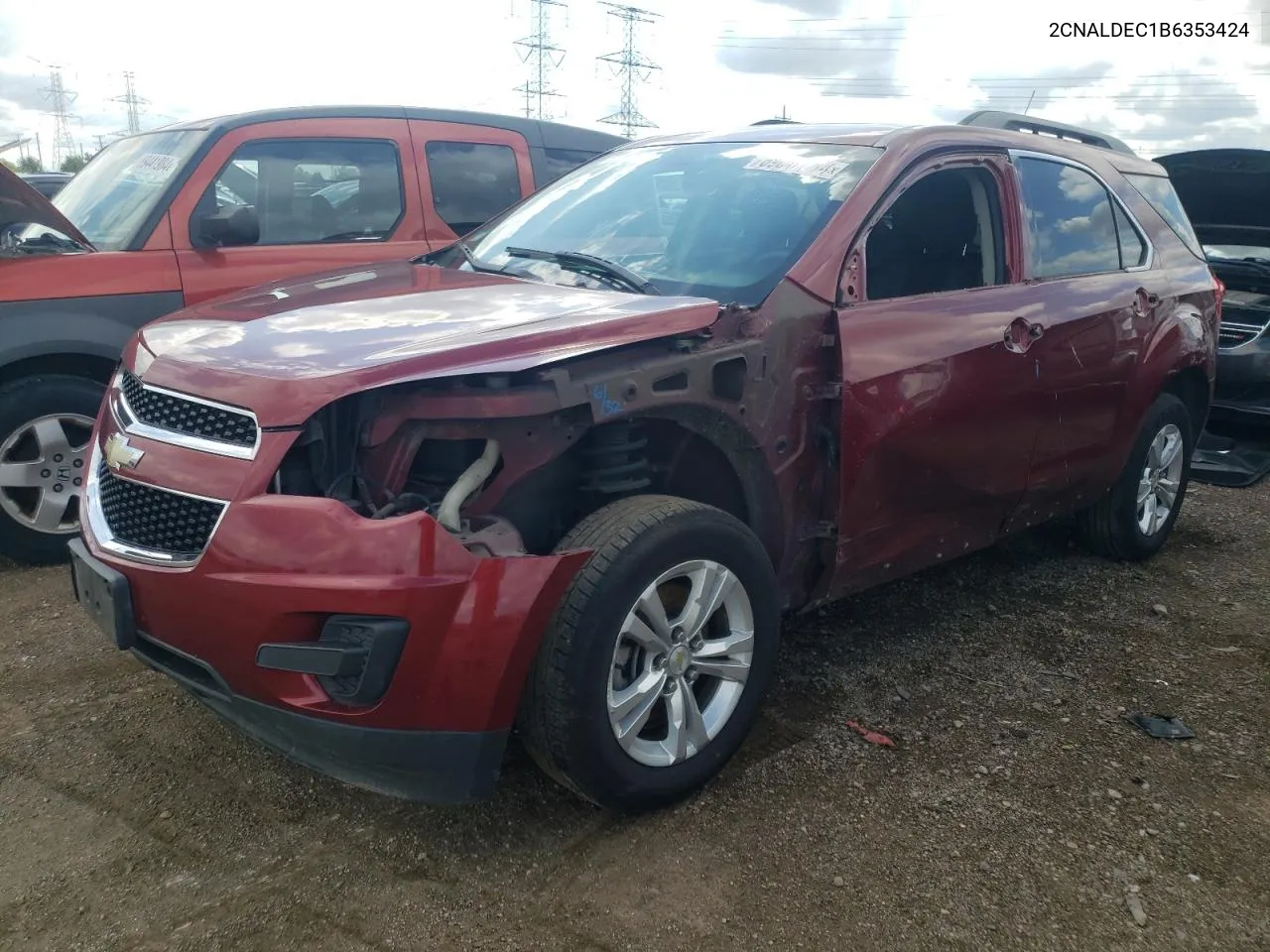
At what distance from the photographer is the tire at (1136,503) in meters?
4.71

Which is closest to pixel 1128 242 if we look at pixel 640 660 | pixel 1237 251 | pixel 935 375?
pixel 935 375

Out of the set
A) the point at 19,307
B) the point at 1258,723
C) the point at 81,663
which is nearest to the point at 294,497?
the point at 81,663

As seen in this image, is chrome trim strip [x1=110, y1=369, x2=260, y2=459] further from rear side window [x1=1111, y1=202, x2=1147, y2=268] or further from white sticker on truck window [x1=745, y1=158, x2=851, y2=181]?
rear side window [x1=1111, y1=202, x2=1147, y2=268]

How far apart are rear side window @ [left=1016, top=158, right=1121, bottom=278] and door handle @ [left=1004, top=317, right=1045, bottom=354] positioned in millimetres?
284

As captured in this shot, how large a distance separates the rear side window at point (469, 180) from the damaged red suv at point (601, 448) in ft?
5.53

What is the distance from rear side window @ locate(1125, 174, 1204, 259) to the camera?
4.80 m

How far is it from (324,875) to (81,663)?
1.62 meters

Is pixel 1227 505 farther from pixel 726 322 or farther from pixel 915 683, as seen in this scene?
pixel 726 322

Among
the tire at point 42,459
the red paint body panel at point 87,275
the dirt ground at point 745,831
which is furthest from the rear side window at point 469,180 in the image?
the dirt ground at point 745,831

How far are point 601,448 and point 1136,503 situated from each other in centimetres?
310

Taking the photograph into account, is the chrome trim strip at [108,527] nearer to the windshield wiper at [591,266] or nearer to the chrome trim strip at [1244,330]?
the windshield wiper at [591,266]

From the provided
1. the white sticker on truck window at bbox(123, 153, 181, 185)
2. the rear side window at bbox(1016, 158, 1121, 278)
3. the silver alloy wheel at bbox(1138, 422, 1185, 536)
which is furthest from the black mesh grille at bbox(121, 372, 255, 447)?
the silver alloy wheel at bbox(1138, 422, 1185, 536)

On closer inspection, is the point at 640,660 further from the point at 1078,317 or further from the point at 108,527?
the point at 1078,317

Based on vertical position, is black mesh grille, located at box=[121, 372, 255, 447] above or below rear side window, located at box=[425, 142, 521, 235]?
below
